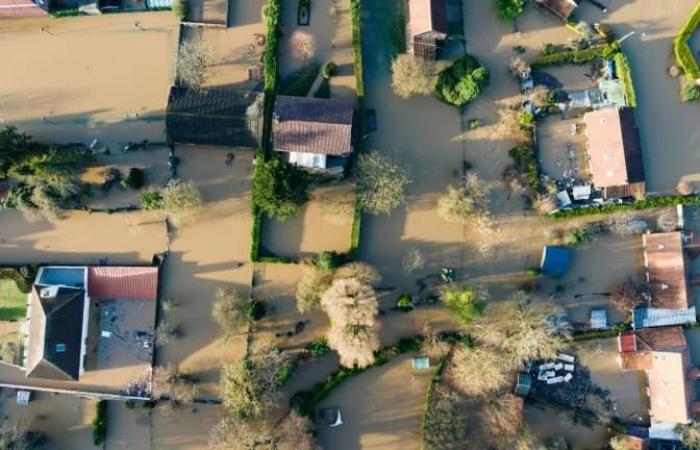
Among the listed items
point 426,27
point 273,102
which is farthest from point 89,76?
point 426,27

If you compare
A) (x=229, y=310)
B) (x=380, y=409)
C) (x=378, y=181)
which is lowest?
(x=380, y=409)

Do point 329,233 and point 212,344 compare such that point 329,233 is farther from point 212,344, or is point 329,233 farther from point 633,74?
point 633,74

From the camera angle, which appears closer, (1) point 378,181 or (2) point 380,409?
(1) point 378,181

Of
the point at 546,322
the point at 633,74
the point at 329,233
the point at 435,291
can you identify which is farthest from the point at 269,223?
the point at 633,74

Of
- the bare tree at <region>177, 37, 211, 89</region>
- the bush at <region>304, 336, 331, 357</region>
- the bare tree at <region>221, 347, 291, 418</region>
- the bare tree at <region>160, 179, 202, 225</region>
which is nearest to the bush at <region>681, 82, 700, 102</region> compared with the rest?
the bush at <region>304, 336, 331, 357</region>

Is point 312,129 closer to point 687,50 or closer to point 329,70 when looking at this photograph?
point 329,70

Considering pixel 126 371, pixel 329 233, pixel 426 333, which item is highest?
pixel 329 233
